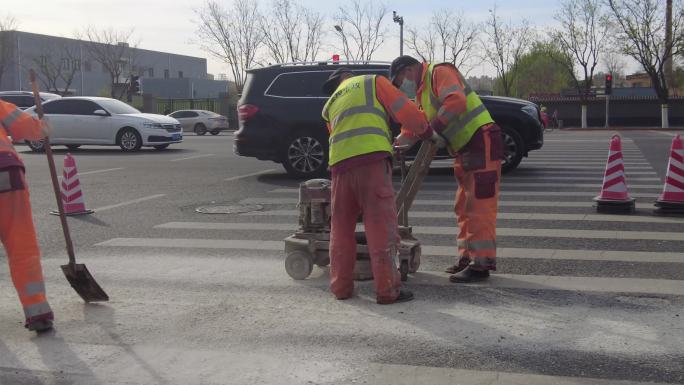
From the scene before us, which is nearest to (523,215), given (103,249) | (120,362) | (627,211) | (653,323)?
(627,211)

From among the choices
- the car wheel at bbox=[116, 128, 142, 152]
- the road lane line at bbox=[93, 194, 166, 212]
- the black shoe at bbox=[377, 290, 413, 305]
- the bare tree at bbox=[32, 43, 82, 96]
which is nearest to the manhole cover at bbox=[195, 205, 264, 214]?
the road lane line at bbox=[93, 194, 166, 212]

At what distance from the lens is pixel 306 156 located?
12.5 metres

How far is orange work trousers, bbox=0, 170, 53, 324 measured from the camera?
460 centimetres

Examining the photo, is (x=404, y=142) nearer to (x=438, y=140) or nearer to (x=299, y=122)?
(x=438, y=140)

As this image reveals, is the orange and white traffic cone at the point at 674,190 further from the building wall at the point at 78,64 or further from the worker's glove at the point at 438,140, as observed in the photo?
the building wall at the point at 78,64

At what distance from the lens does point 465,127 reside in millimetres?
5648

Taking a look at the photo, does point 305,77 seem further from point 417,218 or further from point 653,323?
point 653,323

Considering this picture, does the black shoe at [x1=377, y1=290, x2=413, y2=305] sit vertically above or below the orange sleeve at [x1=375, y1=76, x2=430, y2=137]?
below

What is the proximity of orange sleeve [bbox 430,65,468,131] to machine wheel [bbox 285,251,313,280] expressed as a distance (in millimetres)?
1457

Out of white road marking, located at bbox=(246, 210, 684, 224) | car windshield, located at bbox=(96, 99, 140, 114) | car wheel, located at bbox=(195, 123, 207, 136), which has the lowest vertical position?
white road marking, located at bbox=(246, 210, 684, 224)

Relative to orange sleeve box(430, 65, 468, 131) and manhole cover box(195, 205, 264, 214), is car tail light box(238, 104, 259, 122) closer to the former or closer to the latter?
manhole cover box(195, 205, 264, 214)

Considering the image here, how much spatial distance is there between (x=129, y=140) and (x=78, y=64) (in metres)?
54.2

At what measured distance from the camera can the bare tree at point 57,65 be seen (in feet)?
201

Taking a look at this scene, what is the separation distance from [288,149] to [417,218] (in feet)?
14.5
